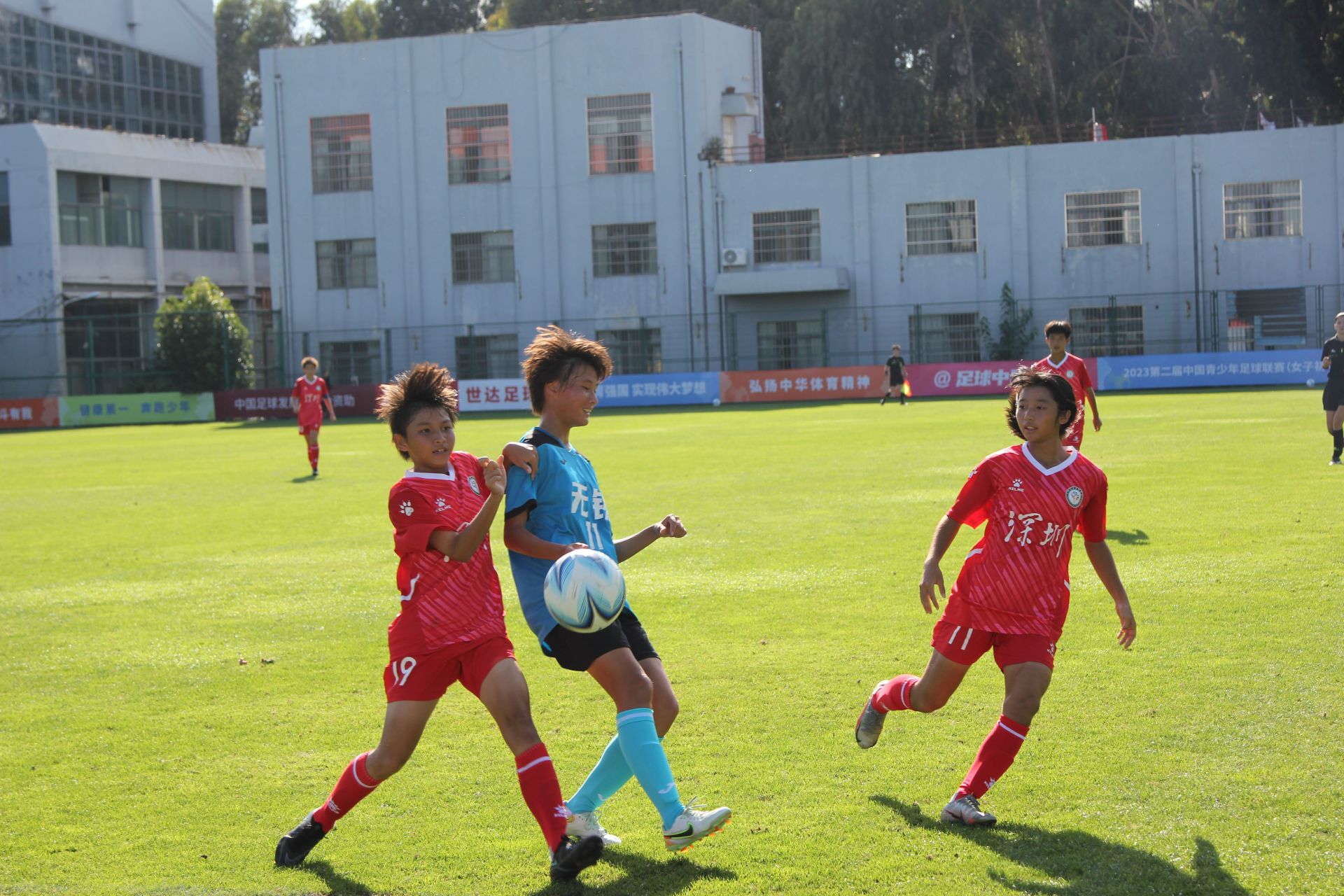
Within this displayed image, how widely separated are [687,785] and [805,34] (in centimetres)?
5068

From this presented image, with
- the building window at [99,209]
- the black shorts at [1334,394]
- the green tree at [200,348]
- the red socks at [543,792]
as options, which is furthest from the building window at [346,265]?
the red socks at [543,792]

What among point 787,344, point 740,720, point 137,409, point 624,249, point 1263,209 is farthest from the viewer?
point 624,249

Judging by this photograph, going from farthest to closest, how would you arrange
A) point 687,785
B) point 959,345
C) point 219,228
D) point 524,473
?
point 219,228, point 959,345, point 687,785, point 524,473

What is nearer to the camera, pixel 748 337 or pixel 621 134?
pixel 748 337

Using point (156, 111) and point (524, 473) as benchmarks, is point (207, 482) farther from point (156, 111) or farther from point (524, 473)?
point (156, 111)

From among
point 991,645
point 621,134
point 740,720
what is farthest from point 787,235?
point 991,645

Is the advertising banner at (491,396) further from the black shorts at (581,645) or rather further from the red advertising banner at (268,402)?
the black shorts at (581,645)

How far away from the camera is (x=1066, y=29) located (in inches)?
2040

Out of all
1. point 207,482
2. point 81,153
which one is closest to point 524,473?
point 207,482

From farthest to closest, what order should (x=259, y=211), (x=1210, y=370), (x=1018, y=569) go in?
(x=259, y=211), (x=1210, y=370), (x=1018, y=569)

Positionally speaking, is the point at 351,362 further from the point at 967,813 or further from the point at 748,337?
the point at 967,813

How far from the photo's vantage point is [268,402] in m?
45.7

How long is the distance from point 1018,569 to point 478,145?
47.3 metres

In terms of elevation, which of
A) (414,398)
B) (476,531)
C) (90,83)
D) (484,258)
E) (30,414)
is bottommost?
(476,531)
